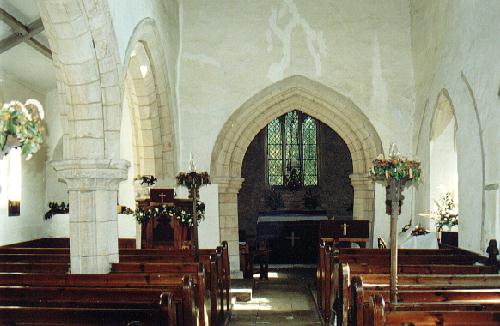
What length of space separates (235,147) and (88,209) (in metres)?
5.26

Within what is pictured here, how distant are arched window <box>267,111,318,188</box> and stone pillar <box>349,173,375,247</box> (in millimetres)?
5486

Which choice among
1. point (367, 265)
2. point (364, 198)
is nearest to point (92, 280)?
point (367, 265)

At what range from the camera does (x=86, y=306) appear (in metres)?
3.73

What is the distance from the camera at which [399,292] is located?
4.27 metres

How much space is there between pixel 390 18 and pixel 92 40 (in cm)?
665

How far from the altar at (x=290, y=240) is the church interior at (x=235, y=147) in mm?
49

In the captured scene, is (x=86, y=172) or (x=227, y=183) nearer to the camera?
(x=86, y=172)

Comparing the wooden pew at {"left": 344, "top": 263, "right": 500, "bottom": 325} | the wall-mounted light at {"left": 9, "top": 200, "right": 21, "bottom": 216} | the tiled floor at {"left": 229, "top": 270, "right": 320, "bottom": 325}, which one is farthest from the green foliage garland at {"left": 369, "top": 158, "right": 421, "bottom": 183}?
the wall-mounted light at {"left": 9, "top": 200, "right": 21, "bottom": 216}

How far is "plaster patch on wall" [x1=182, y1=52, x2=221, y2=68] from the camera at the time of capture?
10.8 metres

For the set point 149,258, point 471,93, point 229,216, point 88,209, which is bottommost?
point 149,258

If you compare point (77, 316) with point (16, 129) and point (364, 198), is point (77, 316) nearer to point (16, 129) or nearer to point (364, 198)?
point (16, 129)

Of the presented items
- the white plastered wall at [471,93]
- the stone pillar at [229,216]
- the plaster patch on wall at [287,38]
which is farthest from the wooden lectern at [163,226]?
the white plastered wall at [471,93]

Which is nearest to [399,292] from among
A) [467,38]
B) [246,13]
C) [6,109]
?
[6,109]

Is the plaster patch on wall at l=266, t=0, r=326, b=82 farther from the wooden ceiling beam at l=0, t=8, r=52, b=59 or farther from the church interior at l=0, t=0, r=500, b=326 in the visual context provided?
the wooden ceiling beam at l=0, t=8, r=52, b=59
